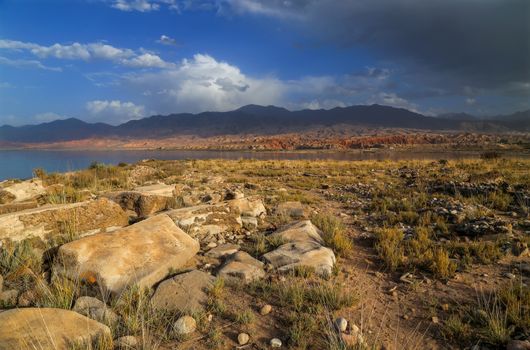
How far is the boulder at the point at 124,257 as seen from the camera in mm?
3875

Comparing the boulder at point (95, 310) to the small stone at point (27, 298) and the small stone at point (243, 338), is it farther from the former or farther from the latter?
the small stone at point (243, 338)

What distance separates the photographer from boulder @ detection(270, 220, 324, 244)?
5586 millimetres

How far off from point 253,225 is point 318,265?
2556 mm

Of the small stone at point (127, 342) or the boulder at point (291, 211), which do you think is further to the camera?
the boulder at point (291, 211)

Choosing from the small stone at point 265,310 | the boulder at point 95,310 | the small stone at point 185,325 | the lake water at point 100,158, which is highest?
the boulder at point 95,310

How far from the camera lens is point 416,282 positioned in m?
4.12

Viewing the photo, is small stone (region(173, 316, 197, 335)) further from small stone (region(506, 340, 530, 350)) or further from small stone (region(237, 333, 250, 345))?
small stone (region(506, 340, 530, 350))

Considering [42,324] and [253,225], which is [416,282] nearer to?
[253,225]

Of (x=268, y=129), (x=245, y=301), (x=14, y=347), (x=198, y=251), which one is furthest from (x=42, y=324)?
(x=268, y=129)

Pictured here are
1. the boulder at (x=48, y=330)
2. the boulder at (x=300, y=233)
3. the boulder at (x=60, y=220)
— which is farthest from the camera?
the boulder at (x=300, y=233)

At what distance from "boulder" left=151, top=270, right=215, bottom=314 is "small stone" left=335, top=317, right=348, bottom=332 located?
1.51 meters

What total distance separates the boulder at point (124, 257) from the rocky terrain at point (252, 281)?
2 centimetres

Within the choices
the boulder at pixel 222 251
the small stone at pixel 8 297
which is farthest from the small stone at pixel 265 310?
the small stone at pixel 8 297

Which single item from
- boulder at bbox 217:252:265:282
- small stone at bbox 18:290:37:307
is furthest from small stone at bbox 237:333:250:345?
small stone at bbox 18:290:37:307
